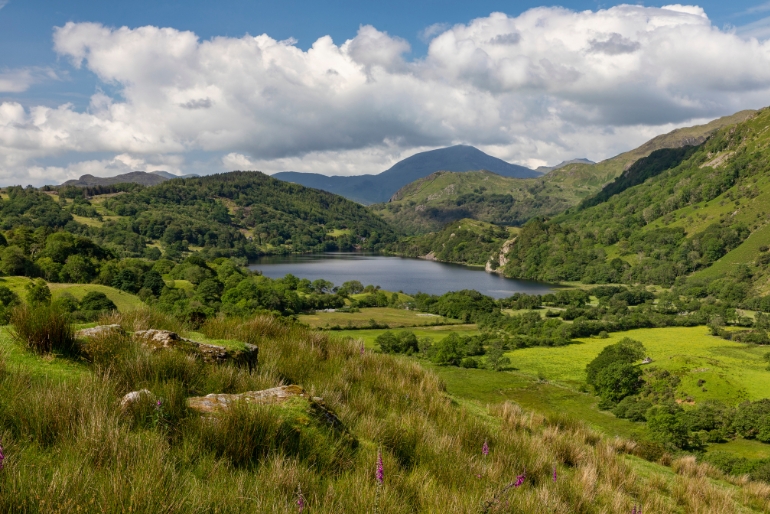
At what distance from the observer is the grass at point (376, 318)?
79.7 meters

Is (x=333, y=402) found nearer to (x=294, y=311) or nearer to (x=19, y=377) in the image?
(x=19, y=377)

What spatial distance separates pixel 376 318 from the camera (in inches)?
3430

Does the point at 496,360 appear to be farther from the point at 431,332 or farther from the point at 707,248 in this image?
the point at 707,248

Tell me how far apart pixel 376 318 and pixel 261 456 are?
8403 centimetres

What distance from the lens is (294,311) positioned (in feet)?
298

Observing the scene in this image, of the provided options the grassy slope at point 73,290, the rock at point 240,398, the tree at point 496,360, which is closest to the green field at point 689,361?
the tree at point 496,360

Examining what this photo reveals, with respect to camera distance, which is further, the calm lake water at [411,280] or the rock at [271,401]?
the calm lake water at [411,280]

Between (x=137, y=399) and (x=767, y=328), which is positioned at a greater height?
(x=137, y=399)

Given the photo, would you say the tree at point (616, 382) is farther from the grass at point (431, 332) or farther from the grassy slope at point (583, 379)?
the grass at point (431, 332)

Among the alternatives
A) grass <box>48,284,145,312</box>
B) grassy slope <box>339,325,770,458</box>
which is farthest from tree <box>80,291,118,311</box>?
grassy slope <box>339,325,770,458</box>

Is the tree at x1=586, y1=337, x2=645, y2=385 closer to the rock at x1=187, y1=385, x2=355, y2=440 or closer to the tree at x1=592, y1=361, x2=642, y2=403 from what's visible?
the tree at x1=592, y1=361, x2=642, y2=403

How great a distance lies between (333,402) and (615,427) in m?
38.0

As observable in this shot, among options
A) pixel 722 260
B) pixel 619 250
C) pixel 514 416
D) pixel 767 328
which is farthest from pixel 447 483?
pixel 619 250

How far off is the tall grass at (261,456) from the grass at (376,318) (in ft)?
229
